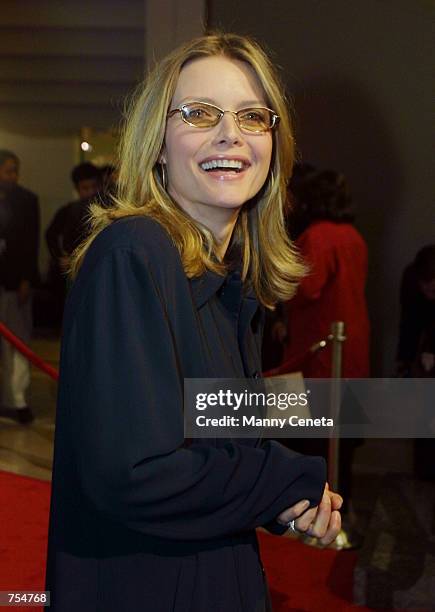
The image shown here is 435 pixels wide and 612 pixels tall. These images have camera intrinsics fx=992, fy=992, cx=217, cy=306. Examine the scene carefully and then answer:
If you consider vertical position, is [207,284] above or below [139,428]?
above

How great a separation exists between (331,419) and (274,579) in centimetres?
73

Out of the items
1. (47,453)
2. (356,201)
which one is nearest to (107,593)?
(47,453)

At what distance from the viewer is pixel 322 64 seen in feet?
16.2

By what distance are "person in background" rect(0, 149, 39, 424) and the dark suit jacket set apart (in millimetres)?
4262

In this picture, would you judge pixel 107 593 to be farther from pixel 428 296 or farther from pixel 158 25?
pixel 158 25

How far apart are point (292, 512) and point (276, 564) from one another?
2183 mm

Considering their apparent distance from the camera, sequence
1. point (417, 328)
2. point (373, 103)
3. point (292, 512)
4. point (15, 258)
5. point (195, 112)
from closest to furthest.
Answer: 1. point (292, 512)
2. point (195, 112)
3. point (417, 328)
4. point (373, 103)
5. point (15, 258)

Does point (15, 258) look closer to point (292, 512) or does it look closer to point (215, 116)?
point (215, 116)

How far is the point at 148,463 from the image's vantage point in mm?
976

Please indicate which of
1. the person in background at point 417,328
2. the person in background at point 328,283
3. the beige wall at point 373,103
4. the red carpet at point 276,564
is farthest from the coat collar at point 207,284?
the beige wall at point 373,103

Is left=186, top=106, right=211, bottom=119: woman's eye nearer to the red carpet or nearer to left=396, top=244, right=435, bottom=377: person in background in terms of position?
the red carpet

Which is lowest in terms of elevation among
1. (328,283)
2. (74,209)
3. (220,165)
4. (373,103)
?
(220,165)

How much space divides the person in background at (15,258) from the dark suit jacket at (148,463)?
168 inches

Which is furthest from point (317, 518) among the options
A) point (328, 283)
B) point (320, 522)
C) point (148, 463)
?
point (328, 283)
